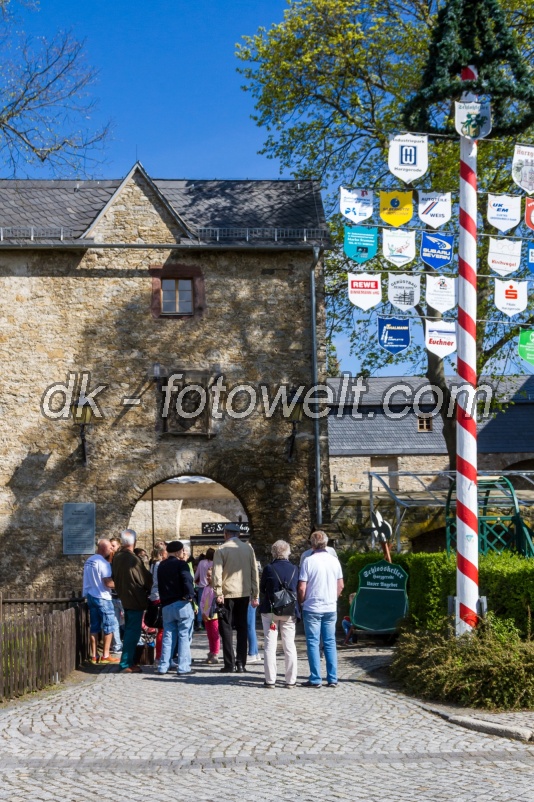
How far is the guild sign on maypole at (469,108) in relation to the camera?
1054 cm

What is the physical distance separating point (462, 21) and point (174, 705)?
7.73 meters

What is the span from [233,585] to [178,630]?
2.66 feet

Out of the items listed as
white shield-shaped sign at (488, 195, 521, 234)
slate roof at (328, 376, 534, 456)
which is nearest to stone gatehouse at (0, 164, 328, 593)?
white shield-shaped sign at (488, 195, 521, 234)

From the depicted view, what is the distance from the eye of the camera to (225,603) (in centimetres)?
1175

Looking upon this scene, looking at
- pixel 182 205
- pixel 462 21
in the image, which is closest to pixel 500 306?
pixel 462 21

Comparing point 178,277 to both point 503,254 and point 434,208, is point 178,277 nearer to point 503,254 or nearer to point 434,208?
point 434,208

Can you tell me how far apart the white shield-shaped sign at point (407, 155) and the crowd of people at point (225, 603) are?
4.07 m

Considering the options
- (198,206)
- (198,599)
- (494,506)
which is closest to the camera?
(494,506)

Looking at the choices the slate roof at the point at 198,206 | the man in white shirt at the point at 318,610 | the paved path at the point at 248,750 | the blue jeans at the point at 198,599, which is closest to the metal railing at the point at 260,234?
the slate roof at the point at 198,206

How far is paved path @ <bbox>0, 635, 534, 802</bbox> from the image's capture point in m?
6.33

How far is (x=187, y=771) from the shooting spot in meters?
6.96

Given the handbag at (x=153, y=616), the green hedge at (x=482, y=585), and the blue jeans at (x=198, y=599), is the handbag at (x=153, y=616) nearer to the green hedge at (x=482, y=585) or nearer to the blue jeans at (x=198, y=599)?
the green hedge at (x=482, y=585)

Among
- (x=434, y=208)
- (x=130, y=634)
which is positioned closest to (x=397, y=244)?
(x=434, y=208)

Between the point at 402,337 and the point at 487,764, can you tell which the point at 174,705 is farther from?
the point at 402,337
